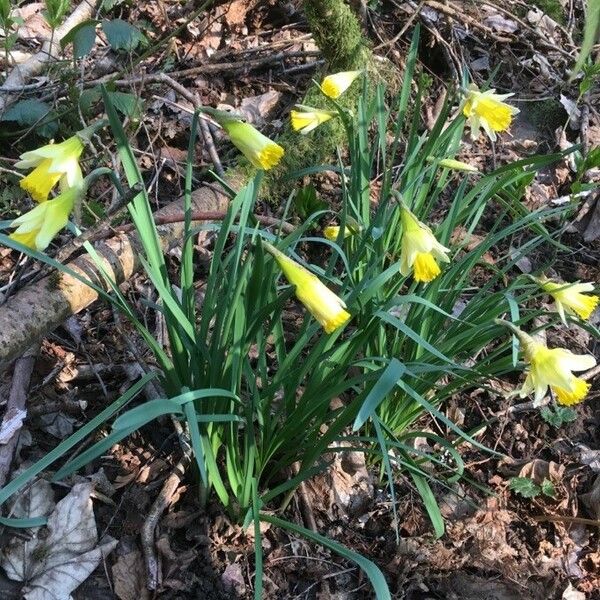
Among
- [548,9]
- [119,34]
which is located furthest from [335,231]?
[548,9]

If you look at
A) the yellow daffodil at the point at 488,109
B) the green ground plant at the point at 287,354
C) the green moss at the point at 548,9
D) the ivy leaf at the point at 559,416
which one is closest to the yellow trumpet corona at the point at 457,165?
the green ground plant at the point at 287,354

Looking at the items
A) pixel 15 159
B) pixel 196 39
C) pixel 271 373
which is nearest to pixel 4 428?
pixel 271 373

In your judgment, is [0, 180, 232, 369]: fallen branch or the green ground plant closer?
the green ground plant

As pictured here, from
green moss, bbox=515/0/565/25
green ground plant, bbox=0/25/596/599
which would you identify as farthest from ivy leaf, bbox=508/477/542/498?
green moss, bbox=515/0/565/25

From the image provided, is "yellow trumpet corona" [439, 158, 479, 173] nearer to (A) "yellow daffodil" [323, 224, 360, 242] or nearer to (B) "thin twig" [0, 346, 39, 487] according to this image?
(A) "yellow daffodil" [323, 224, 360, 242]

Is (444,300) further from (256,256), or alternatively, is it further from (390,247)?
(256,256)

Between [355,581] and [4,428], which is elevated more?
[4,428]

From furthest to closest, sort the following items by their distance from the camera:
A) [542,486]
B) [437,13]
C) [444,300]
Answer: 1. [437,13]
2. [542,486]
3. [444,300]
